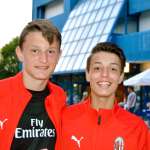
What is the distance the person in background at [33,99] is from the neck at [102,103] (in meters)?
0.33

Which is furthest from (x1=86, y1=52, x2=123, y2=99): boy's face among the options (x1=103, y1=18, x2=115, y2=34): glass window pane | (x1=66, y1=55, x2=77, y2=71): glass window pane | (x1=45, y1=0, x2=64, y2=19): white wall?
(x1=45, y1=0, x2=64, y2=19): white wall

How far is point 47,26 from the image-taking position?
3912mm

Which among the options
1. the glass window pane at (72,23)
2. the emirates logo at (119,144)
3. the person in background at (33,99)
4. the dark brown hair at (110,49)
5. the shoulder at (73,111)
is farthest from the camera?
the glass window pane at (72,23)

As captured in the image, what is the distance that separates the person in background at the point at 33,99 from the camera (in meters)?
3.70

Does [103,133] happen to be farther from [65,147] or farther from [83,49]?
[83,49]

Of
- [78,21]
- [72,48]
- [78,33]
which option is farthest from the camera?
[78,21]

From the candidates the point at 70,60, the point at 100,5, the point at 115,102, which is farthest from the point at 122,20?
the point at 115,102

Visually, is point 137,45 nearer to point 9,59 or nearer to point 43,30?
point 43,30

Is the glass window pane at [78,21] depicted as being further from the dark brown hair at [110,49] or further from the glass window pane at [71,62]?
the dark brown hair at [110,49]

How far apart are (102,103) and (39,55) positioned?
2.45ft

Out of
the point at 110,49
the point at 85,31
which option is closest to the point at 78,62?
the point at 85,31

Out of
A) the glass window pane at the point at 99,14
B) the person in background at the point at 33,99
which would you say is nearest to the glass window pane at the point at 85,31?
the glass window pane at the point at 99,14

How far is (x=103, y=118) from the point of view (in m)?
4.10

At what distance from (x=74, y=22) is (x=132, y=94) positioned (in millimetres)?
18463
